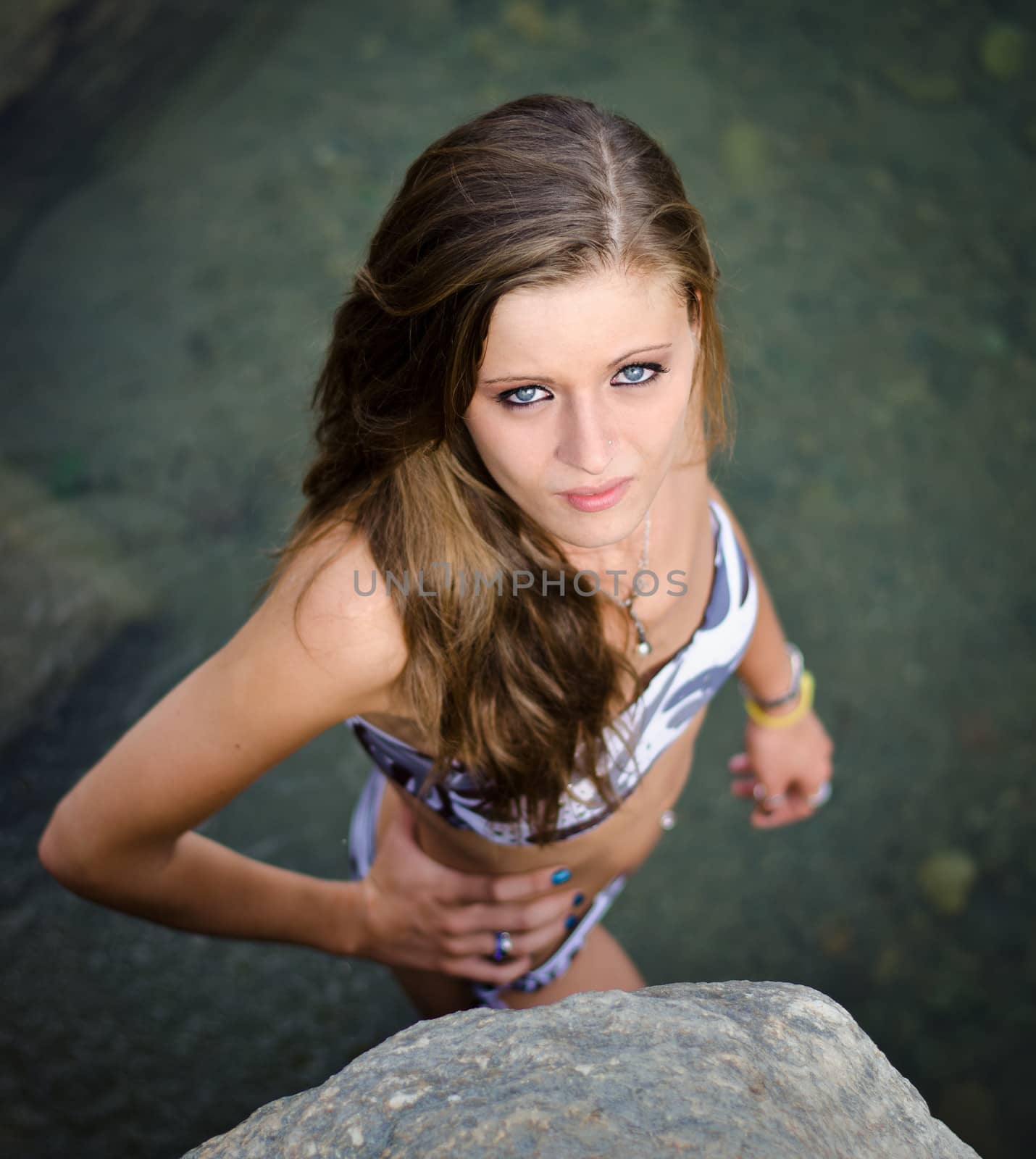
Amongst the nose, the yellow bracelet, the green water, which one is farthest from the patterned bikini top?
the green water

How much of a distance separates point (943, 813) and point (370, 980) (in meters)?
1.83

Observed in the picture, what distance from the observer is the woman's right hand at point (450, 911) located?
6.36 feet

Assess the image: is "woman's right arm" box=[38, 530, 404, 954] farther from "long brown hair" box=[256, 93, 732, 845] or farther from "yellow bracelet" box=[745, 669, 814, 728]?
"yellow bracelet" box=[745, 669, 814, 728]

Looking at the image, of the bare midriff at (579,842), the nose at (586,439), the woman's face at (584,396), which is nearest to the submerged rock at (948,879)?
the bare midriff at (579,842)

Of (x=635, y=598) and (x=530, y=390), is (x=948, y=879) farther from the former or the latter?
(x=530, y=390)

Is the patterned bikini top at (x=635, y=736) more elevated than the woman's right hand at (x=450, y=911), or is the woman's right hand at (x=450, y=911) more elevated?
the patterned bikini top at (x=635, y=736)

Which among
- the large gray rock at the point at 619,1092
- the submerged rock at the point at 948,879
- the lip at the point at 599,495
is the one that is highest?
the lip at the point at 599,495

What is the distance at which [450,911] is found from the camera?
6.37 ft

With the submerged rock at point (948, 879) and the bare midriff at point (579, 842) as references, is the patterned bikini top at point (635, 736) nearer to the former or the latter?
the bare midriff at point (579, 842)

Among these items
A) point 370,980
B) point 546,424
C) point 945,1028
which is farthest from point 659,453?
point 945,1028

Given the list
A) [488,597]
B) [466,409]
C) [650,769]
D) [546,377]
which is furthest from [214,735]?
[650,769]

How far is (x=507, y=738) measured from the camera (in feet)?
5.59

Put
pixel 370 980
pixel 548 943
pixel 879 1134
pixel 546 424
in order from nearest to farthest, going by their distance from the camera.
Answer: pixel 879 1134
pixel 546 424
pixel 548 943
pixel 370 980

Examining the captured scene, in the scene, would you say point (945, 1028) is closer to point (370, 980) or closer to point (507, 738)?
point (370, 980)
